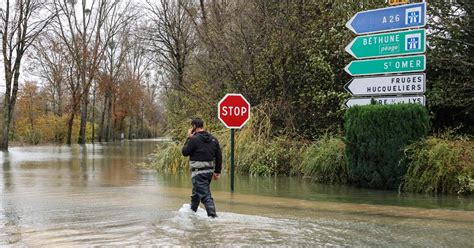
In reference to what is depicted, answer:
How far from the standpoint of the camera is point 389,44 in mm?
11562

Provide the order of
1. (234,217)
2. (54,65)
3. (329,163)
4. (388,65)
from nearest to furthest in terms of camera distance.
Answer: (234,217), (388,65), (329,163), (54,65)

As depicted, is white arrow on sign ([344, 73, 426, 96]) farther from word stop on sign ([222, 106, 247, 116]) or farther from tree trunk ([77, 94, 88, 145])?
tree trunk ([77, 94, 88, 145])

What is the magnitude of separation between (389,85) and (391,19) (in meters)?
1.54

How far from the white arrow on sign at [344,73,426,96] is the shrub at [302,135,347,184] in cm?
148

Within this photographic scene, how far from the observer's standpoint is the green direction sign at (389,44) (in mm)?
11156

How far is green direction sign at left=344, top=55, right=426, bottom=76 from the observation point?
36.3 ft

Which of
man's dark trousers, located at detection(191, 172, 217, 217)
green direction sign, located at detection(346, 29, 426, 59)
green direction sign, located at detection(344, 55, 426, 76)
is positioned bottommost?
man's dark trousers, located at detection(191, 172, 217, 217)

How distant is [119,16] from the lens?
55500 mm

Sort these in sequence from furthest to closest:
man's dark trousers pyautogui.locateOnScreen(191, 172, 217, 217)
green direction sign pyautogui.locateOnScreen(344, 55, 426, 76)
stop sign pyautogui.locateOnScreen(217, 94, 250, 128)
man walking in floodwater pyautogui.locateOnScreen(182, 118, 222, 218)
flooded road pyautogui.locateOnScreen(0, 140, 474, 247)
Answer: stop sign pyautogui.locateOnScreen(217, 94, 250, 128), green direction sign pyautogui.locateOnScreen(344, 55, 426, 76), man walking in floodwater pyautogui.locateOnScreen(182, 118, 222, 218), man's dark trousers pyautogui.locateOnScreen(191, 172, 217, 217), flooded road pyautogui.locateOnScreen(0, 140, 474, 247)

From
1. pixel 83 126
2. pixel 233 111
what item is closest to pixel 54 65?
pixel 83 126

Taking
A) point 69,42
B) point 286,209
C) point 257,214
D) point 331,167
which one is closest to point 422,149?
point 331,167

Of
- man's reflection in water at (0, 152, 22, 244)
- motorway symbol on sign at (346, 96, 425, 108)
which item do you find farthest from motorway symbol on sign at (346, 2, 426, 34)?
man's reflection in water at (0, 152, 22, 244)

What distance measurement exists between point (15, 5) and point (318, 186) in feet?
98.1

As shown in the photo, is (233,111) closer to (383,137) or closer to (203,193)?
(383,137)
